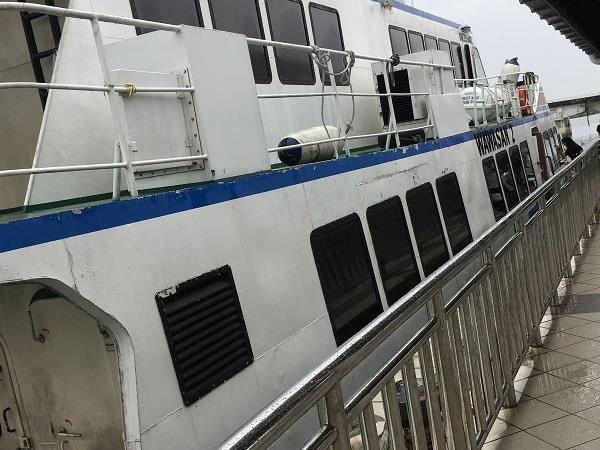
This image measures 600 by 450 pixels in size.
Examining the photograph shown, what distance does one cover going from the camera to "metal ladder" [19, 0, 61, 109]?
3998 mm

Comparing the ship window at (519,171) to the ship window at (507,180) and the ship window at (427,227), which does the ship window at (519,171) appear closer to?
the ship window at (507,180)

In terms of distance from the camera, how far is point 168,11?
4.57 m

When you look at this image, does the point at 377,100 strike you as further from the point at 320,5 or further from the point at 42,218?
the point at 42,218

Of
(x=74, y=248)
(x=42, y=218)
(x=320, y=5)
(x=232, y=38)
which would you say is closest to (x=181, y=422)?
(x=74, y=248)

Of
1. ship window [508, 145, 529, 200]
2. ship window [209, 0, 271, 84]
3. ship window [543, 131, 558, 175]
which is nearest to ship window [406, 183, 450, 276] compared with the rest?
ship window [209, 0, 271, 84]

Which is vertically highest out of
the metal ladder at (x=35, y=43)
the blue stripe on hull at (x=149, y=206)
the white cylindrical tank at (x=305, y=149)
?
the metal ladder at (x=35, y=43)

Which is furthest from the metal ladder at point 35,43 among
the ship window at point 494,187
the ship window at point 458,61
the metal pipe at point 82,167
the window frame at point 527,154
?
the ship window at point 458,61

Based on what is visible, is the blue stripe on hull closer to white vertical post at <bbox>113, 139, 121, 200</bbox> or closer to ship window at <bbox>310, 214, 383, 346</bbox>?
white vertical post at <bbox>113, 139, 121, 200</bbox>

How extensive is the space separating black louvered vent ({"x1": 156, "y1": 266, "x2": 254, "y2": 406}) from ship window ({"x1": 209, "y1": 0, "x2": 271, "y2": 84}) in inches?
103

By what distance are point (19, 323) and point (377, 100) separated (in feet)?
15.8

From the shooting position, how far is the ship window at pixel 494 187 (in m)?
7.77

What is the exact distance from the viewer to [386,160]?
5309 mm

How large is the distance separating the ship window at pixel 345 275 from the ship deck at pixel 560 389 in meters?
1.21

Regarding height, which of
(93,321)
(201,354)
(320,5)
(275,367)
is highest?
(320,5)
